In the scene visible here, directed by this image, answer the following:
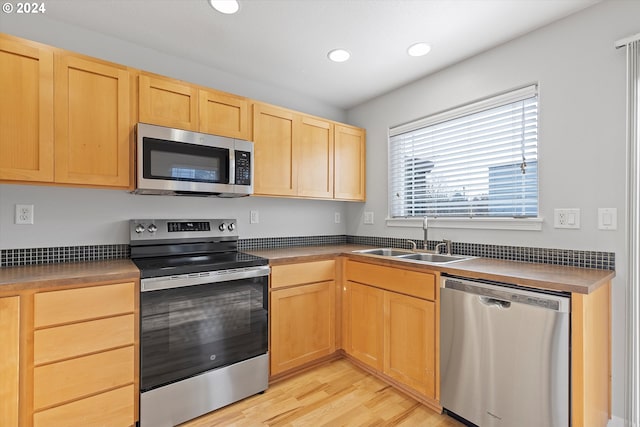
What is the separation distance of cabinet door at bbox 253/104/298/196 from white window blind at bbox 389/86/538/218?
3.49 ft

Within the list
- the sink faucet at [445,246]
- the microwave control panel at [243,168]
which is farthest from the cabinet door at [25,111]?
the sink faucet at [445,246]

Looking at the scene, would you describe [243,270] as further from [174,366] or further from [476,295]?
[476,295]

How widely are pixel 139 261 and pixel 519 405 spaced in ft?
7.70

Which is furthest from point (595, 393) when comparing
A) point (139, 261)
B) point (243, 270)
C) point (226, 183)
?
point (139, 261)

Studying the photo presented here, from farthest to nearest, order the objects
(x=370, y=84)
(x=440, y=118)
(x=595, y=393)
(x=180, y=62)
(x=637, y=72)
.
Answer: (x=370, y=84)
(x=440, y=118)
(x=180, y=62)
(x=637, y=72)
(x=595, y=393)

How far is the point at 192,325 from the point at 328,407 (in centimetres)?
103

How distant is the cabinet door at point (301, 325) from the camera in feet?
7.40

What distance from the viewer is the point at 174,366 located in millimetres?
1795

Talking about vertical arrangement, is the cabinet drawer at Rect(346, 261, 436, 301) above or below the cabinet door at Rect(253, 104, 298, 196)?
below

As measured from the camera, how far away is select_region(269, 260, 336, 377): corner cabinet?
2256 mm

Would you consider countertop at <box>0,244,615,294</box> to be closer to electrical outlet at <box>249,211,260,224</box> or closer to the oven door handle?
the oven door handle

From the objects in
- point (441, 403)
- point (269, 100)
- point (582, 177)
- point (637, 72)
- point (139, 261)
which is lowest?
point (441, 403)

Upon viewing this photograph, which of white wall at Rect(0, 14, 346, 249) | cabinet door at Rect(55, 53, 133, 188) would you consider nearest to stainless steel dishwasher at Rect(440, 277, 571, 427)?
white wall at Rect(0, 14, 346, 249)

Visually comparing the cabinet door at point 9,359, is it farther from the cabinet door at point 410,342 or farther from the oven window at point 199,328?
the cabinet door at point 410,342
